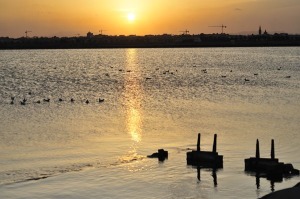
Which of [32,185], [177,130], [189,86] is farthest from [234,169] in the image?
[189,86]

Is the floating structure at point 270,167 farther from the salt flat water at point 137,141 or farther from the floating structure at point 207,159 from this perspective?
the floating structure at point 207,159

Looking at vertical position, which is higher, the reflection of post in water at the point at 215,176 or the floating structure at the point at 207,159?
the floating structure at the point at 207,159

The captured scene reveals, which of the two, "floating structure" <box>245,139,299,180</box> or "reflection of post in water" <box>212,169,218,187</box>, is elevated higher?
"floating structure" <box>245,139,299,180</box>

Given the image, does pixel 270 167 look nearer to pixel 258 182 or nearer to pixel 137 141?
pixel 258 182

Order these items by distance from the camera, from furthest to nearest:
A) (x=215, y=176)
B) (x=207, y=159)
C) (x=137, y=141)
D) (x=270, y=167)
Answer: (x=137, y=141)
(x=207, y=159)
(x=215, y=176)
(x=270, y=167)

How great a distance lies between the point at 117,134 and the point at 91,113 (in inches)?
569

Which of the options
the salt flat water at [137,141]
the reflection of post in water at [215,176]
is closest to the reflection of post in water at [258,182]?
the salt flat water at [137,141]

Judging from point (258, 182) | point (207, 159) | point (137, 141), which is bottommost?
point (258, 182)

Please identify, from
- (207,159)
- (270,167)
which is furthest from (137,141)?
(270,167)

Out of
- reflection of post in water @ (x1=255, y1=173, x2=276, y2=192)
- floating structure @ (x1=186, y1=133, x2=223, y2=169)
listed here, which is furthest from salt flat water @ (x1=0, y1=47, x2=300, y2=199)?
floating structure @ (x1=186, y1=133, x2=223, y2=169)

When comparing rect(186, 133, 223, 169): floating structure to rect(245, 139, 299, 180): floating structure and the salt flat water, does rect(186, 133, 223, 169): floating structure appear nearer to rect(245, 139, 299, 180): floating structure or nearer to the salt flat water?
the salt flat water

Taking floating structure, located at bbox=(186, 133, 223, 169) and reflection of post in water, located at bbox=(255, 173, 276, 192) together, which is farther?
floating structure, located at bbox=(186, 133, 223, 169)

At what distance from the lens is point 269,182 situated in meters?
29.2

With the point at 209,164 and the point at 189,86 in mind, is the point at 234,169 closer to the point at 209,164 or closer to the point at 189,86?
the point at 209,164
